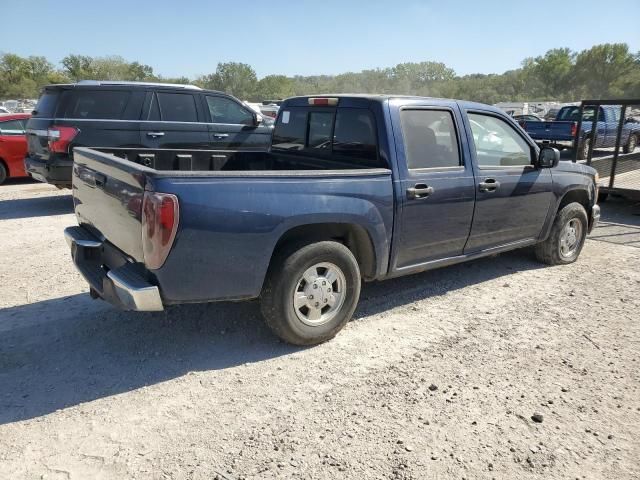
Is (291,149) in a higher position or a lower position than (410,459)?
higher

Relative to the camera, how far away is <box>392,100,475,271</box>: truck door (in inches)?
159

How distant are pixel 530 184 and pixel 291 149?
241cm

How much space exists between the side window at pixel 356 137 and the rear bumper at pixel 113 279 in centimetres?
197

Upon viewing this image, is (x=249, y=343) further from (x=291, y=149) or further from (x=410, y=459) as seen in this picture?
(x=291, y=149)

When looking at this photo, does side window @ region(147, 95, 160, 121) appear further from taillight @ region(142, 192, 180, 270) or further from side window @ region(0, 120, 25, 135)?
taillight @ region(142, 192, 180, 270)

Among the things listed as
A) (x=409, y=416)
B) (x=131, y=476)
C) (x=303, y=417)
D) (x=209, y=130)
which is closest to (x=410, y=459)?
(x=409, y=416)

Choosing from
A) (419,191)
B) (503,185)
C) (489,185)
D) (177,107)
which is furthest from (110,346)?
(177,107)

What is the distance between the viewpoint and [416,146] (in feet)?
13.6

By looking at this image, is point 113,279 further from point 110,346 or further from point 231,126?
point 231,126

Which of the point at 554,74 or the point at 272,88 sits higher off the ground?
the point at 554,74

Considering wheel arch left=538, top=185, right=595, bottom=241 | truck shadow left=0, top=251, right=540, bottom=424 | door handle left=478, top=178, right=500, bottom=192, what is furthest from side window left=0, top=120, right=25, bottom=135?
wheel arch left=538, top=185, right=595, bottom=241

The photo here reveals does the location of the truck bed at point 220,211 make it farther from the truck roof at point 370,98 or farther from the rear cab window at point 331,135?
the truck roof at point 370,98

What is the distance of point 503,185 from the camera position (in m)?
4.78

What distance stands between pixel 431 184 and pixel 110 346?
279 centimetres
